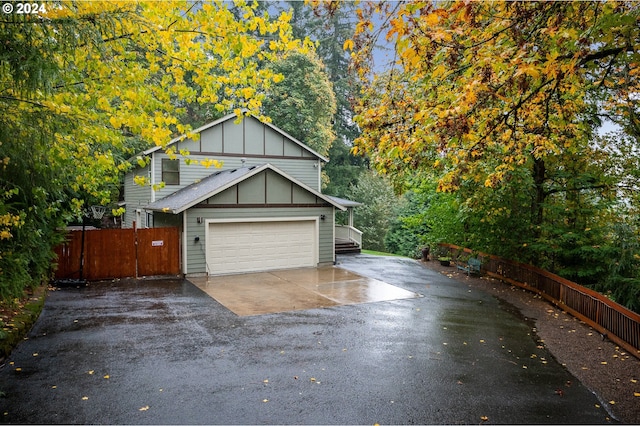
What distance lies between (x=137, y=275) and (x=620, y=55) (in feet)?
42.6

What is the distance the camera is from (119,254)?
12.9 metres

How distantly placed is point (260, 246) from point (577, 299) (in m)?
9.43

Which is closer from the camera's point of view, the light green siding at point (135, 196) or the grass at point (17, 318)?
the grass at point (17, 318)

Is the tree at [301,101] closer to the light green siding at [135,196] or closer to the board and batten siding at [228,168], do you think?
the board and batten siding at [228,168]

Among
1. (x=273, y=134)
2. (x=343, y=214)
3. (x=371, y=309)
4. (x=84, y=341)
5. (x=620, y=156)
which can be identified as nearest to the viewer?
(x=84, y=341)

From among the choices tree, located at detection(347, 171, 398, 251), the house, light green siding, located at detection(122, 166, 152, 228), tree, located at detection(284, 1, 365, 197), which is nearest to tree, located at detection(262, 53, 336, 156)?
tree, located at detection(347, 171, 398, 251)

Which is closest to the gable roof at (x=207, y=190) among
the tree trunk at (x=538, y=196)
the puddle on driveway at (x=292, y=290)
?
the puddle on driveway at (x=292, y=290)

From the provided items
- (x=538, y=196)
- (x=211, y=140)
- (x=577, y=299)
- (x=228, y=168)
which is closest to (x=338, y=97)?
(x=228, y=168)

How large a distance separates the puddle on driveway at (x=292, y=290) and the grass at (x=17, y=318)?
3736 mm

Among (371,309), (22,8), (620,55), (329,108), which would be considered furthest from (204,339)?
(329,108)

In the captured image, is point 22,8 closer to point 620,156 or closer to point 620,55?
point 620,55

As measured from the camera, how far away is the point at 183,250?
13.4m

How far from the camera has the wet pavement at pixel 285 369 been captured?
15.5 ft

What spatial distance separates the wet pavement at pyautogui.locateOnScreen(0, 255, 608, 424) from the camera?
4.72m
